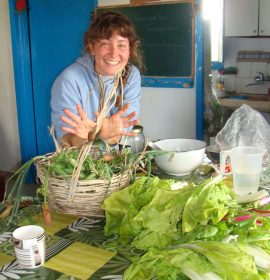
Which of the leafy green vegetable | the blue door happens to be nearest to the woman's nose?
the leafy green vegetable

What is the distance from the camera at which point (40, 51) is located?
3.63 metres

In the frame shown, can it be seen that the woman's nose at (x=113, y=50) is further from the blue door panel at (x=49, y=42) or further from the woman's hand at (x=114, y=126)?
the blue door panel at (x=49, y=42)

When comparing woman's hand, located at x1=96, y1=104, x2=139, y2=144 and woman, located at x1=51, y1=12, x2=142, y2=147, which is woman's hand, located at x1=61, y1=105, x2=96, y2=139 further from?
woman, located at x1=51, y1=12, x2=142, y2=147

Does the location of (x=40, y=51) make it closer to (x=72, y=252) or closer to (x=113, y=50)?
(x=113, y=50)

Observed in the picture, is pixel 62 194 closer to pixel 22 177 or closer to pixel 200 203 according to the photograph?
pixel 22 177

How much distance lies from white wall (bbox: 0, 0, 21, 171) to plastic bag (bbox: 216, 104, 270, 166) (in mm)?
2612

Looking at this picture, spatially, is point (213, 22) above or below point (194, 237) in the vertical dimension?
above

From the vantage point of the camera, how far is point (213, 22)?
10.2 ft

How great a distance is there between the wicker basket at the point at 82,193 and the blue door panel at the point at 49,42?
2.46 meters

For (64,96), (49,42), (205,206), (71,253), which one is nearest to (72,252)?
(71,253)

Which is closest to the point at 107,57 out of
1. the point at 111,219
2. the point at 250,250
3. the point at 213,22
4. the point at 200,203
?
the point at 111,219

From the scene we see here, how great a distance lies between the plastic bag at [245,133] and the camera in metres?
1.73

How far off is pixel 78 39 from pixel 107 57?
5.39ft

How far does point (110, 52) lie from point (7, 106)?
90.6 inches
